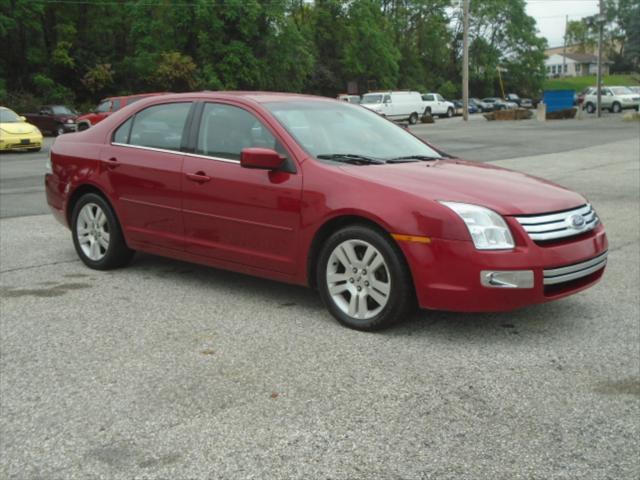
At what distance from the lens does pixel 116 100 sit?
2725 centimetres

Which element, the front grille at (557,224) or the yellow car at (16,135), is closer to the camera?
the front grille at (557,224)

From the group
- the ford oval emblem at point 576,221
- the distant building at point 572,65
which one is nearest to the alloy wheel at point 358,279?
the ford oval emblem at point 576,221

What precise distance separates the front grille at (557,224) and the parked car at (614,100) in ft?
175

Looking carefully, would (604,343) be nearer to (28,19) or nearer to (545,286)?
(545,286)

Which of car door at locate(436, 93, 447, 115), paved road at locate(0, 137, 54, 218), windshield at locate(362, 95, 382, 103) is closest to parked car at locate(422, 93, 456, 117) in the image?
car door at locate(436, 93, 447, 115)

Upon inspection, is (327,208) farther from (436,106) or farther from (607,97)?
(607,97)

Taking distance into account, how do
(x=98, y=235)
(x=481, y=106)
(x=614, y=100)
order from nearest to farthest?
(x=98, y=235)
(x=614, y=100)
(x=481, y=106)

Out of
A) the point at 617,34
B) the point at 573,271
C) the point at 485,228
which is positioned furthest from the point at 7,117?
the point at 617,34

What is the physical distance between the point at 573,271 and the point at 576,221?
13.7 inches

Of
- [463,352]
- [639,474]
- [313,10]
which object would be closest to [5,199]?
[463,352]

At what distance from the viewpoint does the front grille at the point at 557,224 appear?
4695 millimetres

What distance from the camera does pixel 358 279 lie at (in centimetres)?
500

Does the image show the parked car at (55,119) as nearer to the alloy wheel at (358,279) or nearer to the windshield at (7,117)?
the windshield at (7,117)

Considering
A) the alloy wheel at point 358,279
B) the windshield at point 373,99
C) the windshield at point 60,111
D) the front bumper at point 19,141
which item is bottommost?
the alloy wheel at point 358,279
